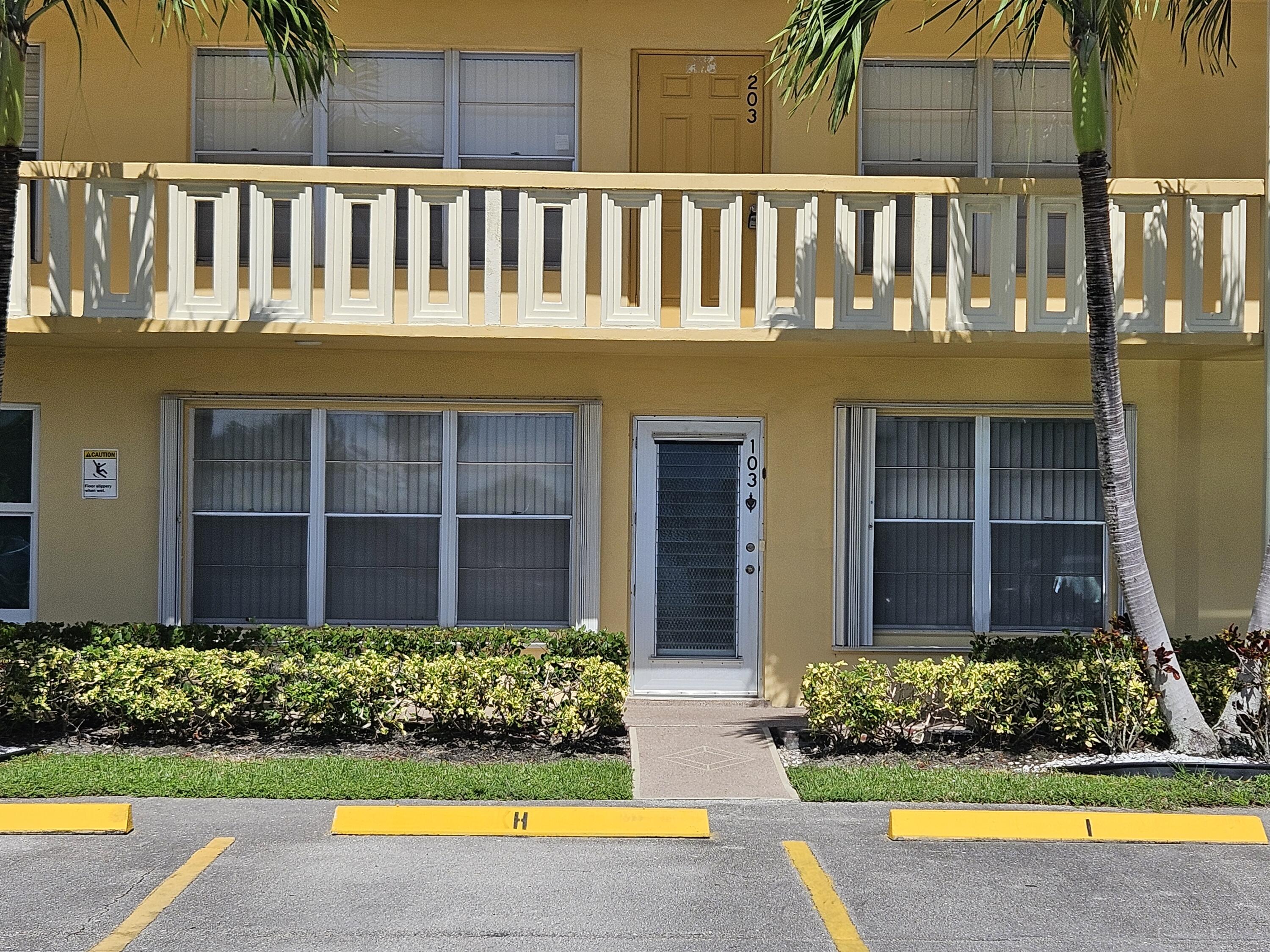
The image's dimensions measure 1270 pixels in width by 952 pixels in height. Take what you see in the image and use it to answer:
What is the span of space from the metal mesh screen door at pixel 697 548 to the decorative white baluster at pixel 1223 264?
12.1 ft

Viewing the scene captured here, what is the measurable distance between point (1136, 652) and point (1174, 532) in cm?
245

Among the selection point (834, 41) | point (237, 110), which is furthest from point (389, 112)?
point (834, 41)

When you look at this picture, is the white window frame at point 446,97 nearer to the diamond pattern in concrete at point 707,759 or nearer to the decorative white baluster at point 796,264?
the decorative white baluster at point 796,264

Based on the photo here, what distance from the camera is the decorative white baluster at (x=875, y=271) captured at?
973 cm

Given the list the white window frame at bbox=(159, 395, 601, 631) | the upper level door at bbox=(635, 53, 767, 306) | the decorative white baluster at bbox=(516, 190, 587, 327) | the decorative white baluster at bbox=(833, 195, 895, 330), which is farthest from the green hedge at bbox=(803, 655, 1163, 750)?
the upper level door at bbox=(635, 53, 767, 306)

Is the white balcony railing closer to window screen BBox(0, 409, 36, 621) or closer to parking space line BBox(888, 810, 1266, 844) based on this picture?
window screen BBox(0, 409, 36, 621)

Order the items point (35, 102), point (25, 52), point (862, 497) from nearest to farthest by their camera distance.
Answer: point (25, 52), point (35, 102), point (862, 497)

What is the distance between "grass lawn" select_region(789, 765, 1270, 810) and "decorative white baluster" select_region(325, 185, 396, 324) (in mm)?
4598

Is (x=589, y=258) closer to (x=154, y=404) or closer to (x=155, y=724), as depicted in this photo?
(x=154, y=404)

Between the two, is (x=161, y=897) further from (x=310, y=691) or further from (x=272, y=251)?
(x=272, y=251)

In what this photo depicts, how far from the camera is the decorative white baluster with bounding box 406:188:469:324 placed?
9.68 m

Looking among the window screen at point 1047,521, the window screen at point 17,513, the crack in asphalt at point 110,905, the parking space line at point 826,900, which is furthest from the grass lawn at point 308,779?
the window screen at point 1047,521

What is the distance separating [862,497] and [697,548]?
1444 millimetres

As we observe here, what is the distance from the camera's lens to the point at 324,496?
35.4ft
